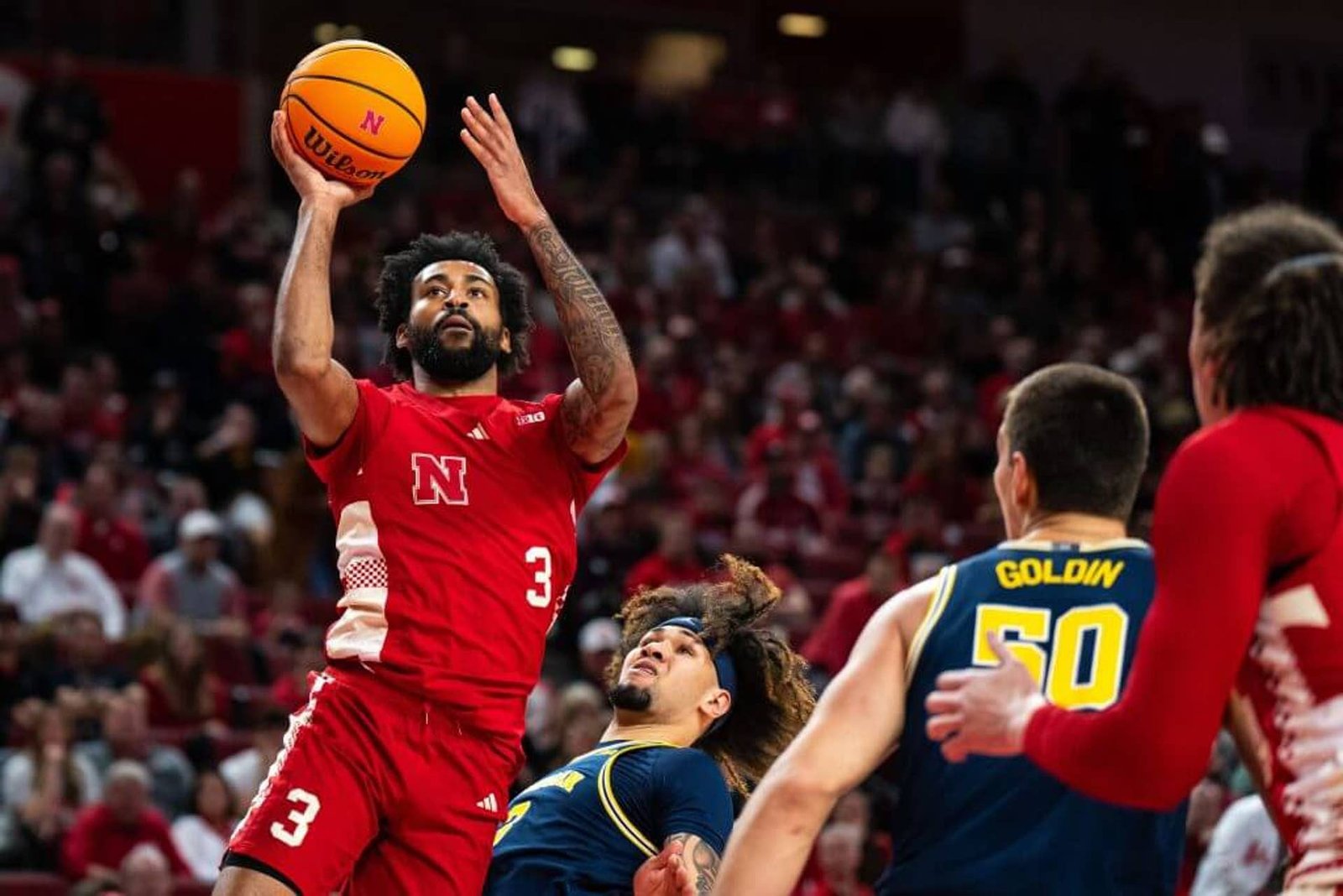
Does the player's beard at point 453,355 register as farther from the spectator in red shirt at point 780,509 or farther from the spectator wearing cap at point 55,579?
the spectator in red shirt at point 780,509

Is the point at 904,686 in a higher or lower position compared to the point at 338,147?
lower

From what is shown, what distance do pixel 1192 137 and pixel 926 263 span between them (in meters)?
4.71

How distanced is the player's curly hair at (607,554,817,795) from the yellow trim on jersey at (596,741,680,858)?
1.72 feet

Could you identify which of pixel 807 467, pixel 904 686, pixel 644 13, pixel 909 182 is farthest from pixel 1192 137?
pixel 904 686

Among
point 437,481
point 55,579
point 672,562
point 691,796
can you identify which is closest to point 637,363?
point 672,562

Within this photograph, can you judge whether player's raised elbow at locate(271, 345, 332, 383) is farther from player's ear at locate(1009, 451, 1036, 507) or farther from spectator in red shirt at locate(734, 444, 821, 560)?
spectator in red shirt at locate(734, 444, 821, 560)

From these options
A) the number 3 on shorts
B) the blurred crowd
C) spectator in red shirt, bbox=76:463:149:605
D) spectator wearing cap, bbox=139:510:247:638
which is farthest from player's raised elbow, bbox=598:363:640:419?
spectator in red shirt, bbox=76:463:149:605

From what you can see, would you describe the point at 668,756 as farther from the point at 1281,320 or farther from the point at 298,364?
the point at 1281,320

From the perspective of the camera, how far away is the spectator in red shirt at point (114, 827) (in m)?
10.8

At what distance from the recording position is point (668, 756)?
→ 19.1 ft

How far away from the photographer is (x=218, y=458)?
15.2 m

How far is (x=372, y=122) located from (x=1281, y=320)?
3086mm

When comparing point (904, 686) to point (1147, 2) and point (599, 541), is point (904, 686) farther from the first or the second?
point (1147, 2)

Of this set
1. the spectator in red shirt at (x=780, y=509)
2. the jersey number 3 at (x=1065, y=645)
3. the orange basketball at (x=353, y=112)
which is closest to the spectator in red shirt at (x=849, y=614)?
the spectator in red shirt at (x=780, y=509)
